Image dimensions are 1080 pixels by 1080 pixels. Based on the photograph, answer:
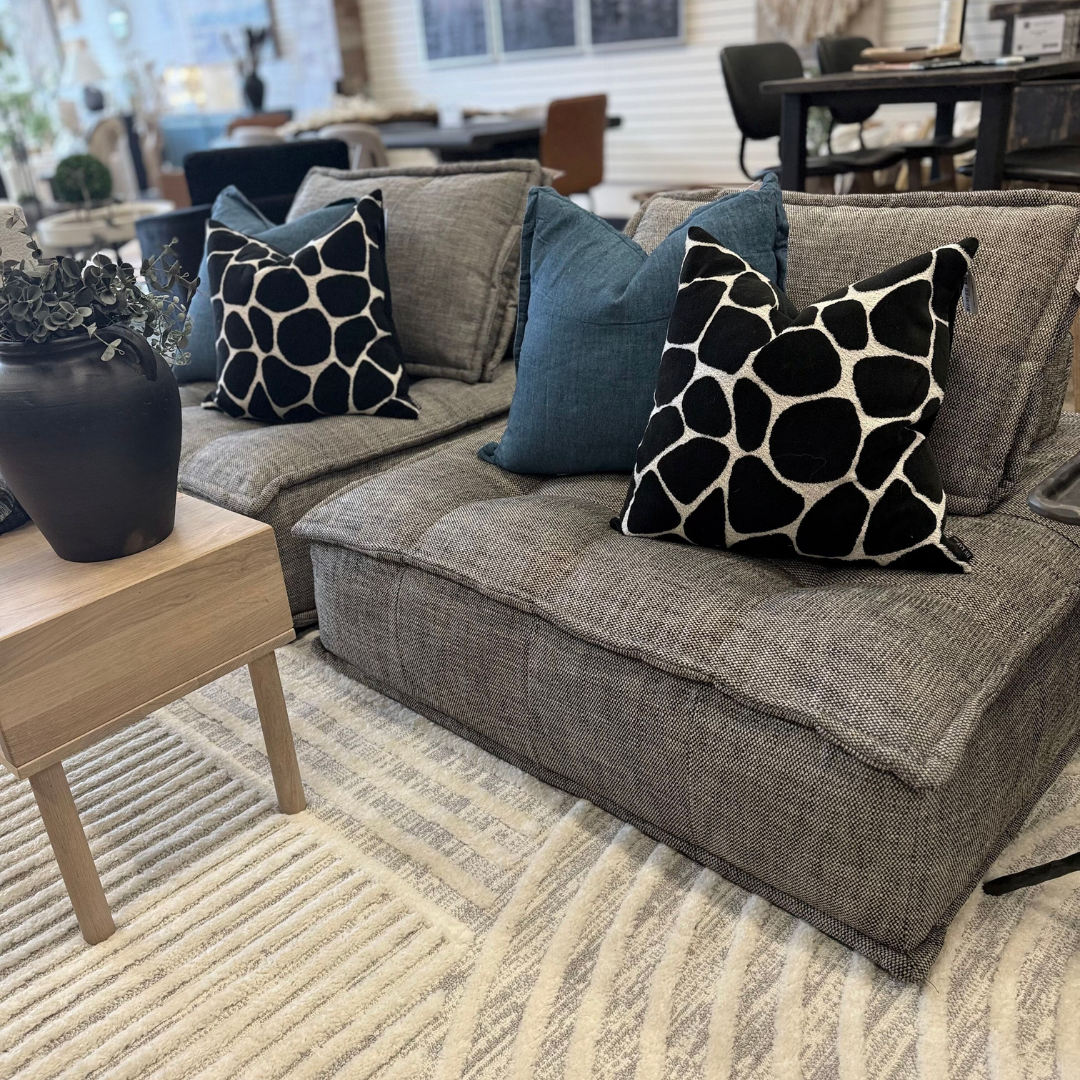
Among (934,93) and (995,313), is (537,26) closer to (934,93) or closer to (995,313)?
(934,93)

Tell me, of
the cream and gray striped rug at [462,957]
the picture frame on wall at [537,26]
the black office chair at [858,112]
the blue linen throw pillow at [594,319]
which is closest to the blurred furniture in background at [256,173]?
the blue linen throw pillow at [594,319]

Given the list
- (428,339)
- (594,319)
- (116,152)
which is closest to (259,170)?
(428,339)

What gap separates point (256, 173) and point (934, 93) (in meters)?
2.30

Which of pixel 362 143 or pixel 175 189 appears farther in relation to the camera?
pixel 175 189

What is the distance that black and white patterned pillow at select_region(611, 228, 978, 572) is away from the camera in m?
1.38

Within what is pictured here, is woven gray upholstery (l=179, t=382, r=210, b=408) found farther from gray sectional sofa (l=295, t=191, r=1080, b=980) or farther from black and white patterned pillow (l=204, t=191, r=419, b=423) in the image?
gray sectional sofa (l=295, t=191, r=1080, b=980)

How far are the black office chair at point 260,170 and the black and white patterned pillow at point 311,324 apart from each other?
1294 millimetres

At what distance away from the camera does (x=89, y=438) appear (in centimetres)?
130

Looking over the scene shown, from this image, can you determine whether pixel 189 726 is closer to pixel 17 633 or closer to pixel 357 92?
pixel 17 633

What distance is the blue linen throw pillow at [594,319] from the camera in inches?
66.6

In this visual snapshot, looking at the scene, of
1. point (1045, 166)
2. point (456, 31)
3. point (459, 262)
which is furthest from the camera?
point (456, 31)

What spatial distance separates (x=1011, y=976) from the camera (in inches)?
49.5

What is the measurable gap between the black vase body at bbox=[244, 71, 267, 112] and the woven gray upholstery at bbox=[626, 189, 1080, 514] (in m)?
7.52

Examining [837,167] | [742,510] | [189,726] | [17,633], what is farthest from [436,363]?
[837,167]
